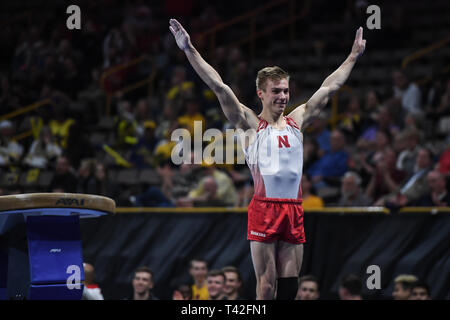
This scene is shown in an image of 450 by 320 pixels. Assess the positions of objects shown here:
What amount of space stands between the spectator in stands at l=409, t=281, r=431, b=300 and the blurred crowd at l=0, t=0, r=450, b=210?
95 centimetres

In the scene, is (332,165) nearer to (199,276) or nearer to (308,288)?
(199,276)

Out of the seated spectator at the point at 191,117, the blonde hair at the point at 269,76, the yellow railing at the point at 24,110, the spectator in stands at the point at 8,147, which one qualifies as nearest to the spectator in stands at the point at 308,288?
the blonde hair at the point at 269,76

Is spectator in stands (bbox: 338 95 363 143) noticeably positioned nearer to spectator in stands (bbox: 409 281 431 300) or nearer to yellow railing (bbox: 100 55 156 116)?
spectator in stands (bbox: 409 281 431 300)

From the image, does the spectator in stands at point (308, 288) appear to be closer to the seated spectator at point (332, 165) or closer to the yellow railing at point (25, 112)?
the seated spectator at point (332, 165)

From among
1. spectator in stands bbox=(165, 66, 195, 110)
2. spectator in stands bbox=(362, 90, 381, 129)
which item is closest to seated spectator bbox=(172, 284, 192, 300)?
spectator in stands bbox=(362, 90, 381, 129)

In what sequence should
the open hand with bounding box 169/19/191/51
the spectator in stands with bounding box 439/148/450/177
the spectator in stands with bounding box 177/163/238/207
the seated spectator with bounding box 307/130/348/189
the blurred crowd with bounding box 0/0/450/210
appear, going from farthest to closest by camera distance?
the seated spectator with bounding box 307/130/348/189
the blurred crowd with bounding box 0/0/450/210
the spectator in stands with bounding box 177/163/238/207
the spectator in stands with bounding box 439/148/450/177
the open hand with bounding box 169/19/191/51

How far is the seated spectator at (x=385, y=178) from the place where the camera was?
364 inches

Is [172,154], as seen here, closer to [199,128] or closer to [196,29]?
[199,128]

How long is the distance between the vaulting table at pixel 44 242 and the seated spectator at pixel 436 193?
4.12 metres

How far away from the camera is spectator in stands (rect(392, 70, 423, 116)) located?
11.1m

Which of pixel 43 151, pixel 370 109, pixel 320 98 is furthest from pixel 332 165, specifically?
pixel 43 151

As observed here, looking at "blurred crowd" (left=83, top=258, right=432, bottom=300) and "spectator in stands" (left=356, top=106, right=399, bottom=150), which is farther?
"spectator in stands" (left=356, top=106, right=399, bottom=150)

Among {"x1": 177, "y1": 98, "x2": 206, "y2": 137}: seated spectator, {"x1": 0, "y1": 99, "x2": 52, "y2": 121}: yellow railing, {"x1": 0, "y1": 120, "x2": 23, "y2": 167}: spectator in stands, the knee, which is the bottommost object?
the knee
